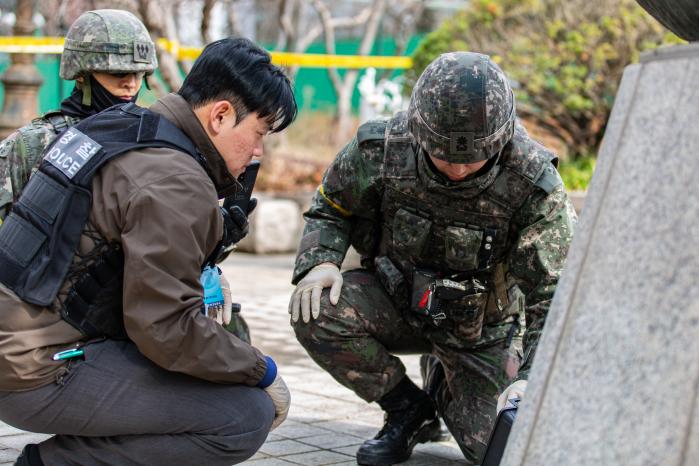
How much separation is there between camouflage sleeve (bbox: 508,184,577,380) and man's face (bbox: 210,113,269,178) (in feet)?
3.59

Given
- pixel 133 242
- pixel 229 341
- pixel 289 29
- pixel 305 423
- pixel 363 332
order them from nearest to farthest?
1. pixel 133 242
2. pixel 229 341
3. pixel 363 332
4. pixel 305 423
5. pixel 289 29

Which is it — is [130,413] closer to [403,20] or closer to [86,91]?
[86,91]

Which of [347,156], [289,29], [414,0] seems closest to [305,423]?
[347,156]

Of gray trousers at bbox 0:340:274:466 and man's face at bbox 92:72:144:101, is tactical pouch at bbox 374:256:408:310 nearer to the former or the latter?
gray trousers at bbox 0:340:274:466

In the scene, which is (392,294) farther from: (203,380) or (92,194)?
(92,194)

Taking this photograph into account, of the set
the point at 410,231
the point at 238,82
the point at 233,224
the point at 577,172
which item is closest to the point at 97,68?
the point at 233,224

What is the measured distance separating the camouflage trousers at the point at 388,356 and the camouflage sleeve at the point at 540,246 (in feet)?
1.17

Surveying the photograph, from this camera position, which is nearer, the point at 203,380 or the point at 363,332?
the point at 203,380

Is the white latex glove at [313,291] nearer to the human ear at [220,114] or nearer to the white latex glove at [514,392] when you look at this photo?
the white latex glove at [514,392]

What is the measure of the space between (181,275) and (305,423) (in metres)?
1.83

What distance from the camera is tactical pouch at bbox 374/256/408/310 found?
375 centimetres

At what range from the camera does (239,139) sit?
107 inches

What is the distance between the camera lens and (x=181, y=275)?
98.0 inches

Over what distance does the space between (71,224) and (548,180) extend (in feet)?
5.35
